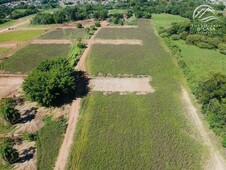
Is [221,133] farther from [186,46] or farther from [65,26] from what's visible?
[65,26]

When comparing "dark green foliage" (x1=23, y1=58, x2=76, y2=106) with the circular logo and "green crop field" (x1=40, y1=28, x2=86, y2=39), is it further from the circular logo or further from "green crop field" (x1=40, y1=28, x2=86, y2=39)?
the circular logo

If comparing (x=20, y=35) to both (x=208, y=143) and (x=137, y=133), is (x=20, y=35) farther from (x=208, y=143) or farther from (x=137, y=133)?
(x=208, y=143)

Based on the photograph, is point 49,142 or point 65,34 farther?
point 65,34

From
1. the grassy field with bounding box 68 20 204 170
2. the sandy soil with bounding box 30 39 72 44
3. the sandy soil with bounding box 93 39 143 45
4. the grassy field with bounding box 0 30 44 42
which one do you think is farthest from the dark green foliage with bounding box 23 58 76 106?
the grassy field with bounding box 0 30 44 42

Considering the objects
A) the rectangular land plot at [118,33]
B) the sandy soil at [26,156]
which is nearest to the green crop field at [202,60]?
the rectangular land plot at [118,33]

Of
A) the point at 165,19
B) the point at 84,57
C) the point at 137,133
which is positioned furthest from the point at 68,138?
the point at 165,19

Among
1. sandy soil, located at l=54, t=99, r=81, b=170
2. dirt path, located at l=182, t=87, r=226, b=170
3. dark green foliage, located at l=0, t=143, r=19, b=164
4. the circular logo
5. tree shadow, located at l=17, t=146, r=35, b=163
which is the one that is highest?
dark green foliage, located at l=0, t=143, r=19, b=164
